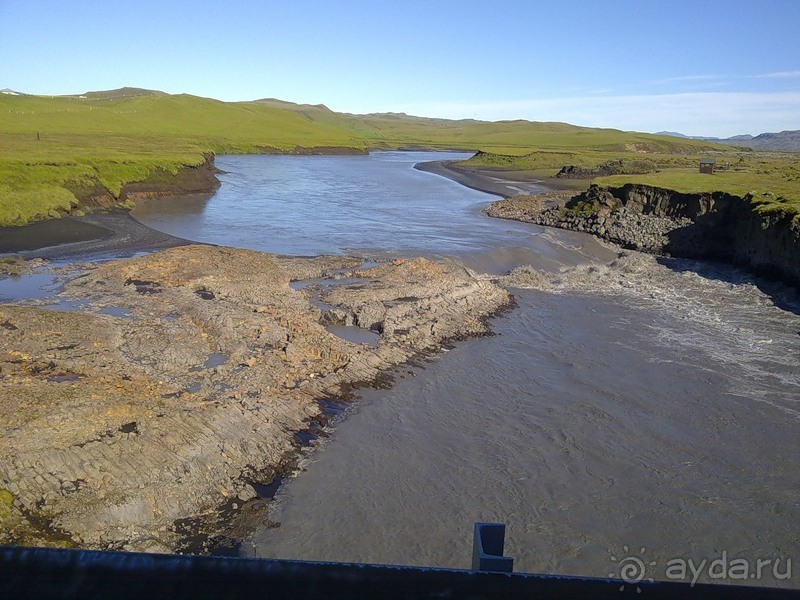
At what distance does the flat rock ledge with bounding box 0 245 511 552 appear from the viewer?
852cm

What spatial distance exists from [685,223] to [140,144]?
194 ft

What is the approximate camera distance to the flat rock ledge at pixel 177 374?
8523 mm

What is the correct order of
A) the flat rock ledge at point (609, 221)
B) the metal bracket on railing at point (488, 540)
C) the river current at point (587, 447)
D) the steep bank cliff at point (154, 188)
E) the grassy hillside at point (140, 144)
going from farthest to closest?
the steep bank cliff at point (154, 188) → the grassy hillside at point (140, 144) → the flat rock ledge at point (609, 221) → the river current at point (587, 447) → the metal bracket on railing at point (488, 540)

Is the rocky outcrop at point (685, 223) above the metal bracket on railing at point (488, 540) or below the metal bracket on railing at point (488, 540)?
below

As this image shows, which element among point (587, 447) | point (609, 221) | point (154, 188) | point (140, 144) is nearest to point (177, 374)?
point (587, 447)

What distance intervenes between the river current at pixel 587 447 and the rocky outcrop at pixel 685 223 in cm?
243

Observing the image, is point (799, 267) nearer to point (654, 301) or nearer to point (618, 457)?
point (654, 301)

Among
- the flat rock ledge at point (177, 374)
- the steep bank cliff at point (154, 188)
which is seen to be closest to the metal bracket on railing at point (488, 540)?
the flat rock ledge at point (177, 374)

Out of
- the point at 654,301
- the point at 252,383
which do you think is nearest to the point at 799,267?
the point at 654,301

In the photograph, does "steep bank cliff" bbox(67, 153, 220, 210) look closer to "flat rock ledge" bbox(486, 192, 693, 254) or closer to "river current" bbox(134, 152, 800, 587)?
"flat rock ledge" bbox(486, 192, 693, 254)

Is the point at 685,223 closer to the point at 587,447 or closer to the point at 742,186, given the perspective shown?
the point at 742,186

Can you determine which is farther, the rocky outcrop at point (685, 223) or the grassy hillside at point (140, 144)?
the grassy hillside at point (140, 144)

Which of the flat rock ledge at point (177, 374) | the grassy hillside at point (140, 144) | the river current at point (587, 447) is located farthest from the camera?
the grassy hillside at point (140, 144)

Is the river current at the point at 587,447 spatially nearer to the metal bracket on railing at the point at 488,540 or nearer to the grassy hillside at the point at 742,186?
the grassy hillside at the point at 742,186
